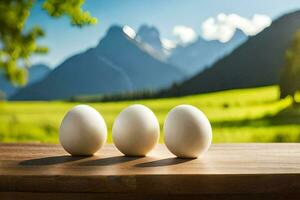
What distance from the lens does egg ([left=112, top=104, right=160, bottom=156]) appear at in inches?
64.9

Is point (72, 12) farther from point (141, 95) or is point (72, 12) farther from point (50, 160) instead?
point (50, 160)

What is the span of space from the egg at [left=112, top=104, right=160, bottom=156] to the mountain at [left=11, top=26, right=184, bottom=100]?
1954mm

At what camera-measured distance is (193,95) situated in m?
3.66

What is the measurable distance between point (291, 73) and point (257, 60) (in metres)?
0.23

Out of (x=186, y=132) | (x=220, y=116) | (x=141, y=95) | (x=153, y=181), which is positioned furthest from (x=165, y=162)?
(x=141, y=95)

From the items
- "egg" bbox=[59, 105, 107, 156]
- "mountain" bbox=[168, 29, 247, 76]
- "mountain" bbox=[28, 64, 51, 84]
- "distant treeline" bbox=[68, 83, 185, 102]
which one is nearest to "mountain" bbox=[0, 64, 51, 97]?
"mountain" bbox=[28, 64, 51, 84]

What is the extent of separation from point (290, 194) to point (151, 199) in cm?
34

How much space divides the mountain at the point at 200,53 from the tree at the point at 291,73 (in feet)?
1.00

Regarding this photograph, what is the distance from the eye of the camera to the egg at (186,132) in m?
1.60

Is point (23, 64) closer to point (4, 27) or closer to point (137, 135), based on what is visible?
point (4, 27)

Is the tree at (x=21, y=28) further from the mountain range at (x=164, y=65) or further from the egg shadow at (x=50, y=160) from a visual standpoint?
the egg shadow at (x=50, y=160)

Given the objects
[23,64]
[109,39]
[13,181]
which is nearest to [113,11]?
[109,39]

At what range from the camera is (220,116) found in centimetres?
357

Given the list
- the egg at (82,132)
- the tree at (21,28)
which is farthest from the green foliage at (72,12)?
the egg at (82,132)
